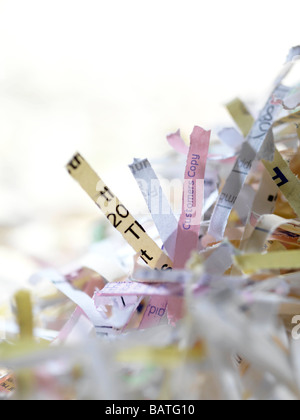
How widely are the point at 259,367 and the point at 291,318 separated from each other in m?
0.08

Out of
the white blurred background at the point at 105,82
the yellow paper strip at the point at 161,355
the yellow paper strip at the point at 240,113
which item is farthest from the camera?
the white blurred background at the point at 105,82

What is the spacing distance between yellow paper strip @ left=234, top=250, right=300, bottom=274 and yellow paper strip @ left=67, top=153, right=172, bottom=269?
8 cm

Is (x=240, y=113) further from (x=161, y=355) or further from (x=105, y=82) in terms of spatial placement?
(x=105, y=82)

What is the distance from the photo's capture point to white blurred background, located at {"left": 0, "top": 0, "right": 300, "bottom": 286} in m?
0.91

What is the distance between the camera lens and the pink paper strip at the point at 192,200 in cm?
36

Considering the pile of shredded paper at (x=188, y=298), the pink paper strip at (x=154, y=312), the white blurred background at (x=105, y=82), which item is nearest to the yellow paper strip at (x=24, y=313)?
the pile of shredded paper at (x=188, y=298)

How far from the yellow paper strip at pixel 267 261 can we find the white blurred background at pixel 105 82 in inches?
20.2

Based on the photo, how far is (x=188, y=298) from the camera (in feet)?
0.80

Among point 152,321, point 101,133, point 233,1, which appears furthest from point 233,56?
point 152,321

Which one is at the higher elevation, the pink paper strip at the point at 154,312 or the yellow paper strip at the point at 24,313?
the yellow paper strip at the point at 24,313

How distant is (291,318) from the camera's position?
327 mm

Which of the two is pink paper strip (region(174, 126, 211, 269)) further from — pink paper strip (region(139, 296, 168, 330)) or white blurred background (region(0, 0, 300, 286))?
white blurred background (region(0, 0, 300, 286))

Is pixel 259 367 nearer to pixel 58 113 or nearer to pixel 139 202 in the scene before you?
pixel 139 202

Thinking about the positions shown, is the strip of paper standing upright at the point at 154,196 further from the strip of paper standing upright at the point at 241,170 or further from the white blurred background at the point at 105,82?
the white blurred background at the point at 105,82
